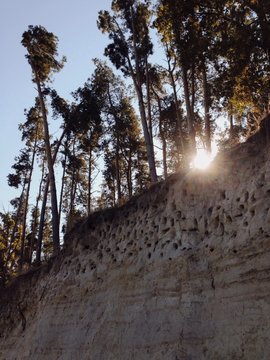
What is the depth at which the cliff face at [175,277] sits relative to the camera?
768cm

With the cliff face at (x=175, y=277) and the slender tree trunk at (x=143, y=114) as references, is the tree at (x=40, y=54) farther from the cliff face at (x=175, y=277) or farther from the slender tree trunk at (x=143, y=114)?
the cliff face at (x=175, y=277)

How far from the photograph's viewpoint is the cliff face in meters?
7.68

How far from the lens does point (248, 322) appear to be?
23.8 ft

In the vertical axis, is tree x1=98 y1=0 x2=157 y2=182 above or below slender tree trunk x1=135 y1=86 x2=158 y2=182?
above

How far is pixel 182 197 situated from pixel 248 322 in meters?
3.60

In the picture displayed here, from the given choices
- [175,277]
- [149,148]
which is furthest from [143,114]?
[175,277]

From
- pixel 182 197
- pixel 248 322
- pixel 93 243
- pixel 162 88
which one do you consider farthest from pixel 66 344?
pixel 162 88

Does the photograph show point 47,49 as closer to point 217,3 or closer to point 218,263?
point 217,3

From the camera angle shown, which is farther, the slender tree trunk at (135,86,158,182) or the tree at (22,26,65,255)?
the tree at (22,26,65,255)

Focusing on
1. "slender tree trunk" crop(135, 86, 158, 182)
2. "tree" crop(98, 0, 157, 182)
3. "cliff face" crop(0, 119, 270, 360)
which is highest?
"tree" crop(98, 0, 157, 182)

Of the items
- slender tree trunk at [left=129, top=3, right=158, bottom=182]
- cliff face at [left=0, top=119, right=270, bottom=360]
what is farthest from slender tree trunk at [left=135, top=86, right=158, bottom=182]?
cliff face at [left=0, top=119, right=270, bottom=360]

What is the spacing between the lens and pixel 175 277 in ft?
31.0

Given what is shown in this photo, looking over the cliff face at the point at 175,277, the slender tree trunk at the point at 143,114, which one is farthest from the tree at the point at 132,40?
the cliff face at the point at 175,277

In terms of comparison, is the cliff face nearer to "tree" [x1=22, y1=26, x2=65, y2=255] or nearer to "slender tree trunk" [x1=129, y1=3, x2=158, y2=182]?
"slender tree trunk" [x1=129, y1=3, x2=158, y2=182]
